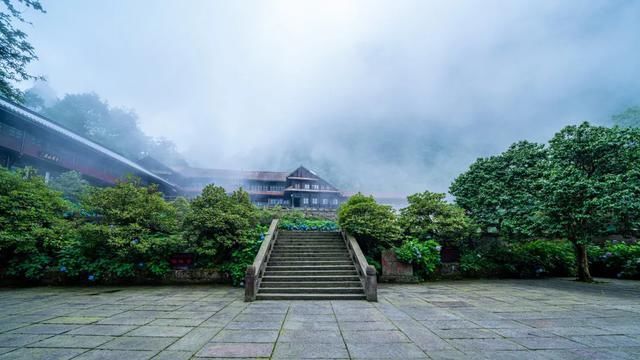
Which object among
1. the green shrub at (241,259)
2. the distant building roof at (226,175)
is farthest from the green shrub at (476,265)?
the distant building roof at (226,175)

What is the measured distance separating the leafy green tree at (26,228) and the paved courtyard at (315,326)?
3.72 ft

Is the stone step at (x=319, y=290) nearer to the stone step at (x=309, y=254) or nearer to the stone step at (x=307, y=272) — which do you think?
the stone step at (x=307, y=272)

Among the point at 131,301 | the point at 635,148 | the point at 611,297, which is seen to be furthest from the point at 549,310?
the point at 131,301

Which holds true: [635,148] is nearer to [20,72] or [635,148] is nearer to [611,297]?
[611,297]

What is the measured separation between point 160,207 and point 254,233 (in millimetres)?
3411

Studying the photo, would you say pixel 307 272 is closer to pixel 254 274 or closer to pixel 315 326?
pixel 254 274

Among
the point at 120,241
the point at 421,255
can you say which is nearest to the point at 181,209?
the point at 120,241

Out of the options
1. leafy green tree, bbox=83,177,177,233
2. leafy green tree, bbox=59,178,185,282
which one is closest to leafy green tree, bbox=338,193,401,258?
leafy green tree, bbox=59,178,185,282

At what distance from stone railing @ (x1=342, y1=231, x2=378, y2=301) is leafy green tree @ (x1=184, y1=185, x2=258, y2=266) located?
151 inches

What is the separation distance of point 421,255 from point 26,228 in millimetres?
A: 13305

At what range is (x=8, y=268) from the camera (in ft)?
27.1

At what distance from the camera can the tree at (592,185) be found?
776 cm

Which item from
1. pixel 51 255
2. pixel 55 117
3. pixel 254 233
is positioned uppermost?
pixel 55 117

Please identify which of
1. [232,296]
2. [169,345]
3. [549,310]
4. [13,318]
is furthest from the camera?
[232,296]
